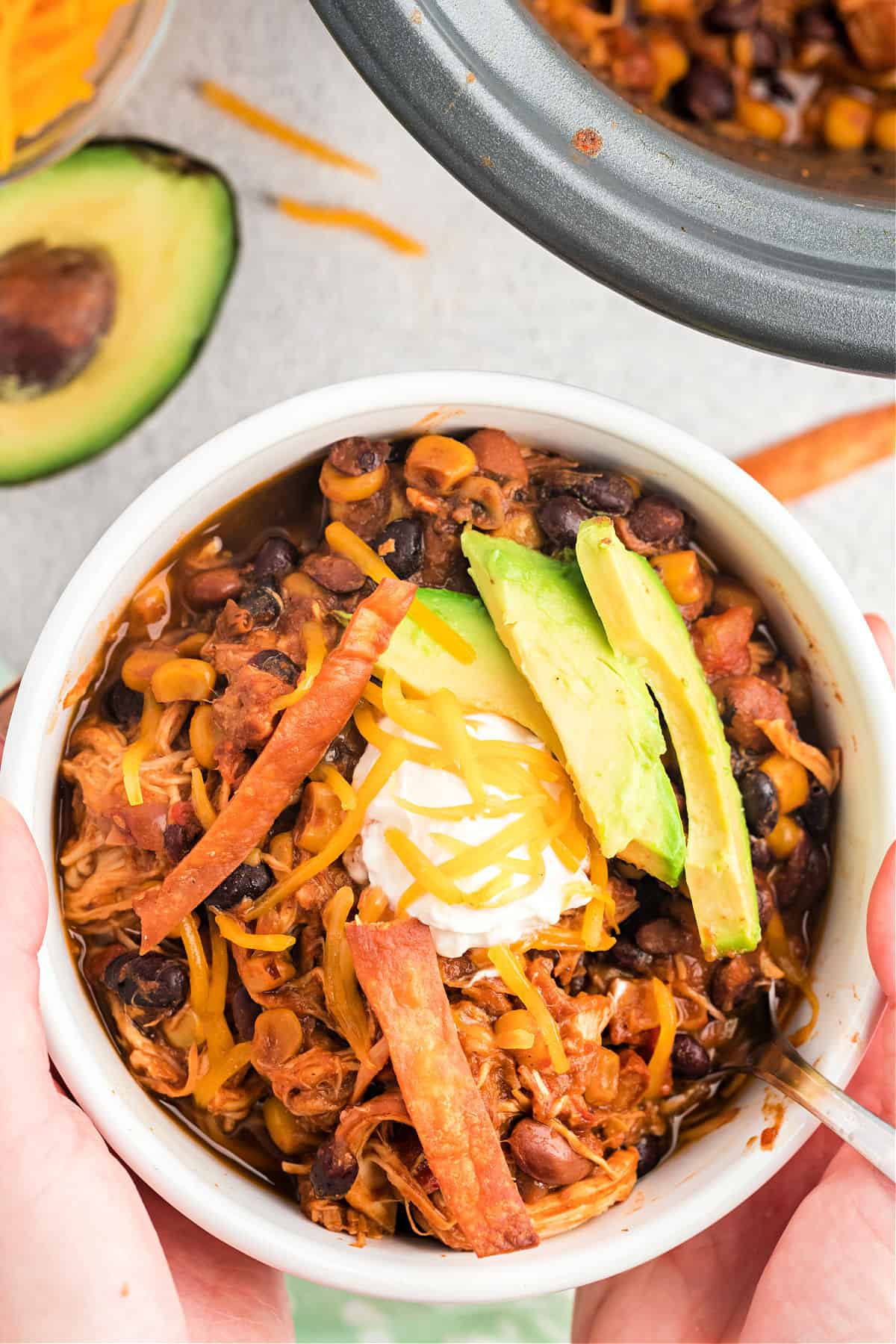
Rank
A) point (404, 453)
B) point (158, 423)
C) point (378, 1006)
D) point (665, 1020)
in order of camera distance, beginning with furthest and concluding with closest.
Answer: point (158, 423)
point (404, 453)
point (665, 1020)
point (378, 1006)

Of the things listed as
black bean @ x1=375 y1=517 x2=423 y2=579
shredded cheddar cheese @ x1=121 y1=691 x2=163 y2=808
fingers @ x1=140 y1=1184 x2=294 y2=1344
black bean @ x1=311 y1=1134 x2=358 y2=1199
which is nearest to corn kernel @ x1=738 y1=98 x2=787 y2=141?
black bean @ x1=375 y1=517 x2=423 y2=579

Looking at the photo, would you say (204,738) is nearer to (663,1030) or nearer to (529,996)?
(529,996)

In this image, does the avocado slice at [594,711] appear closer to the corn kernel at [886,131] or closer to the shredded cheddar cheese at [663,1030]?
the shredded cheddar cheese at [663,1030]

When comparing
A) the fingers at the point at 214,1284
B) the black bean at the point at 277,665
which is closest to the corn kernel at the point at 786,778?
the black bean at the point at 277,665

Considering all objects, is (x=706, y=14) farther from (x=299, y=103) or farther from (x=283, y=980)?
(x=283, y=980)

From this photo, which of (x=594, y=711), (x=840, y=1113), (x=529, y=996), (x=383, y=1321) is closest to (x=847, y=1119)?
(x=840, y=1113)

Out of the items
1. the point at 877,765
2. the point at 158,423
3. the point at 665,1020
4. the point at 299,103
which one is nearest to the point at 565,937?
the point at 665,1020
